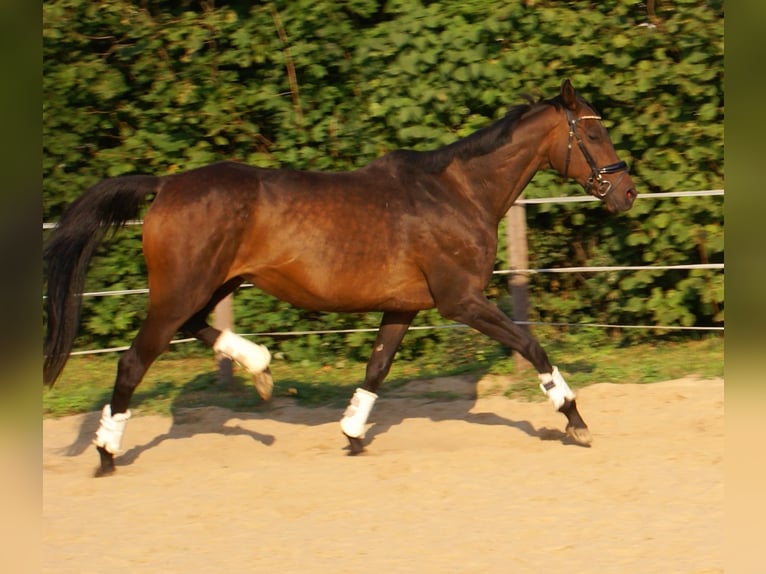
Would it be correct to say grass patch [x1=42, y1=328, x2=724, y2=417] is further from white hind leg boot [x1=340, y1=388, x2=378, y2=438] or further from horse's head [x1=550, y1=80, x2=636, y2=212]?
horse's head [x1=550, y1=80, x2=636, y2=212]

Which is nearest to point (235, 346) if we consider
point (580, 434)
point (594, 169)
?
point (580, 434)

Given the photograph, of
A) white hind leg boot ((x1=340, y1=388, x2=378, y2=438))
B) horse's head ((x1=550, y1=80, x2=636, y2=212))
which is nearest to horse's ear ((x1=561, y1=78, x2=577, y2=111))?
horse's head ((x1=550, y1=80, x2=636, y2=212))

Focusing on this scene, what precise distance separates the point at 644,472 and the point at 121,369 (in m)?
2.82

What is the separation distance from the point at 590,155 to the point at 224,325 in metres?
3.02

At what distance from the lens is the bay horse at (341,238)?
554cm

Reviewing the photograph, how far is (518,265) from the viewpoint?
7762 mm

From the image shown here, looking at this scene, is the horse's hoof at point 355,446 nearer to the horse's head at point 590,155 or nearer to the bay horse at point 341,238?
the bay horse at point 341,238

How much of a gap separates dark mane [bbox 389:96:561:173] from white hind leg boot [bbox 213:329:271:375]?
1.38 metres

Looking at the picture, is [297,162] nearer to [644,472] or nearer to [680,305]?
[680,305]

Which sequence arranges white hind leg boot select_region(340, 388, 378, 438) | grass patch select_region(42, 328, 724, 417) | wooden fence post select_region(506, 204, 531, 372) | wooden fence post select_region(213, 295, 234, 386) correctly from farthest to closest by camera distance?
wooden fence post select_region(506, 204, 531, 372)
wooden fence post select_region(213, 295, 234, 386)
grass patch select_region(42, 328, 724, 417)
white hind leg boot select_region(340, 388, 378, 438)

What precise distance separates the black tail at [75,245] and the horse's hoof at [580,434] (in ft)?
8.88

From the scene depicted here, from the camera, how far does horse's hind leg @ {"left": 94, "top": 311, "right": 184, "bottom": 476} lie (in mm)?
5535

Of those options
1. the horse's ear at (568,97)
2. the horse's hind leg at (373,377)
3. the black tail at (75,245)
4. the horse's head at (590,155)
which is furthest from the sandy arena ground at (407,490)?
the horse's ear at (568,97)
